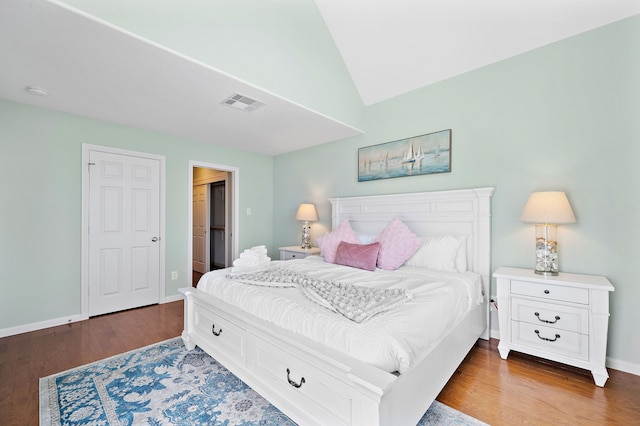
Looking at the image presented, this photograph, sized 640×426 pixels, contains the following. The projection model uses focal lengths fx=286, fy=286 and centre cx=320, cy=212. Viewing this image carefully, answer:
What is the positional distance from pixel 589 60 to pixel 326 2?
2387 millimetres

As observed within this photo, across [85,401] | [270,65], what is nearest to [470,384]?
[85,401]

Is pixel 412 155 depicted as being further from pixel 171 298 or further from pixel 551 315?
pixel 171 298

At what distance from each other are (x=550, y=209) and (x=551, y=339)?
974 millimetres

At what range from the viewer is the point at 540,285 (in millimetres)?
2191

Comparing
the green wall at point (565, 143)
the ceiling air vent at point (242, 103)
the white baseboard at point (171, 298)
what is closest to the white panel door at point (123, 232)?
the white baseboard at point (171, 298)

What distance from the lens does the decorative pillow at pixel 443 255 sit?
2713 millimetres

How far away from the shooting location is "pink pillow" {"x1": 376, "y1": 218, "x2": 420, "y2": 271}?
111 inches

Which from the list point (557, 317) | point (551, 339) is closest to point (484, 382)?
point (551, 339)

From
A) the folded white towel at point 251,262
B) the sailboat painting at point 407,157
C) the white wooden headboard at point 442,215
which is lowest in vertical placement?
the folded white towel at point 251,262

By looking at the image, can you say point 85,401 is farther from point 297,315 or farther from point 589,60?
point 589,60

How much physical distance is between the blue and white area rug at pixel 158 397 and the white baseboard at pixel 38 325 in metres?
1.35

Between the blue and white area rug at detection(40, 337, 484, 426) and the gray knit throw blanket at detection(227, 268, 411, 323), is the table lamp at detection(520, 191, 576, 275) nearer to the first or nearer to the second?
the gray knit throw blanket at detection(227, 268, 411, 323)

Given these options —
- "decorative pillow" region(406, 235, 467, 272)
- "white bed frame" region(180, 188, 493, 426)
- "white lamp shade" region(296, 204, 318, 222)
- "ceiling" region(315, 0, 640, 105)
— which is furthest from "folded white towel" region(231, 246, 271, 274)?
"ceiling" region(315, 0, 640, 105)

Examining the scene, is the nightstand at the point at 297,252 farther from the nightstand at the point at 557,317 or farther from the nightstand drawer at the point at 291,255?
the nightstand at the point at 557,317
